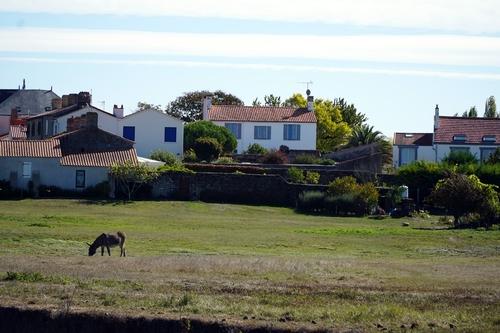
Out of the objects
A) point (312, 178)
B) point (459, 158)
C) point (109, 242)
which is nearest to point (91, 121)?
point (312, 178)

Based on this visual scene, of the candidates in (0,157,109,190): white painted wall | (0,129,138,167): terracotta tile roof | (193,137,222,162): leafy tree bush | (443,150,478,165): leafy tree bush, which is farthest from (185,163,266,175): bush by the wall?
(443,150,478,165): leafy tree bush

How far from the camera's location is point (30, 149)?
73.5 metres

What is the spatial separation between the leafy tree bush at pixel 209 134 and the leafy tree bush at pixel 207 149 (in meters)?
1.86

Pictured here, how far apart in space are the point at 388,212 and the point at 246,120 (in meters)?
31.0

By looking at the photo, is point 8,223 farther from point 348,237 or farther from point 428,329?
point 428,329

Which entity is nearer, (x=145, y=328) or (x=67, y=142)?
(x=145, y=328)

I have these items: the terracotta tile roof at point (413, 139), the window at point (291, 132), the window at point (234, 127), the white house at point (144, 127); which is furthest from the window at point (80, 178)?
the terracotta tile roof at point (413, 139)

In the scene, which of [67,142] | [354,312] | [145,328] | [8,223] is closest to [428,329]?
[354,312]

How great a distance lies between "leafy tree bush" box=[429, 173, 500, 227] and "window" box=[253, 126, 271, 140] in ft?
122

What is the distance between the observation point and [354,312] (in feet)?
77.7

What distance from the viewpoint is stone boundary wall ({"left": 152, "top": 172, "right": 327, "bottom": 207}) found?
72.2 m

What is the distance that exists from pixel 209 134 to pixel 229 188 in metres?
16.6

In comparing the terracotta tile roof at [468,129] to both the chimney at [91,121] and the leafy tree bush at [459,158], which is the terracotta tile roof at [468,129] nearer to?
the leafy tree bush at [459,158]

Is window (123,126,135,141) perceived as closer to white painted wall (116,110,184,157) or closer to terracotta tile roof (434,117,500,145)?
white painted wall (116,110,184,157)
